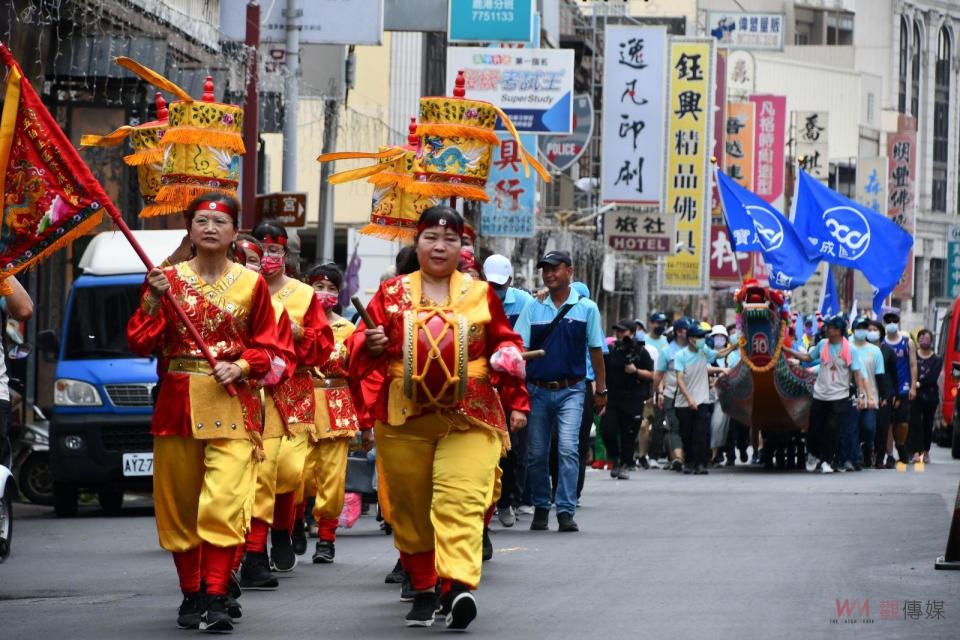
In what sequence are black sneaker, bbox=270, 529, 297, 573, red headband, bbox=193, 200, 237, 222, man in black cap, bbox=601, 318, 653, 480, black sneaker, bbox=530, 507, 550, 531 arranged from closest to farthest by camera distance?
red headband, bbox=193, 200, 237, 222
black sneaker, bbox=270, 529, 297, 573
black sneaker, bbox=530, 507, 550, 531
man in black cap, bbox=601, 318, 653, 480

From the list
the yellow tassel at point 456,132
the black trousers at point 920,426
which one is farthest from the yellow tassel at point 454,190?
the black trousers at point 920,426

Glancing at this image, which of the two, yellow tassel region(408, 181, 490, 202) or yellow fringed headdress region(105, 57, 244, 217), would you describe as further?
yellow tassel region(408, 181, 490, 202)

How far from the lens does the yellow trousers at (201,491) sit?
8.32 metres

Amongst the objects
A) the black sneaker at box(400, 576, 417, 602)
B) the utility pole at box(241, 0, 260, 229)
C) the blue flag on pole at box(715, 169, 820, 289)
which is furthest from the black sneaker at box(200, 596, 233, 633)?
the blue flag on pole at box(715, 169, 820, 289)

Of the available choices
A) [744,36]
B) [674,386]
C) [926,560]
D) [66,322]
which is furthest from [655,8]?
[926,560]

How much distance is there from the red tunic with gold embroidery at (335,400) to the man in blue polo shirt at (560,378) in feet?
7.36

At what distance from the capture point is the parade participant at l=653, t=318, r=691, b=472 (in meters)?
23.3

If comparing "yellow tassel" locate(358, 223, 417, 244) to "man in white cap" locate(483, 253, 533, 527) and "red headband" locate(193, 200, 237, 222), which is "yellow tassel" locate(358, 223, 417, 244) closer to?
"man in white cap" locate(483, 253, 533, 527)

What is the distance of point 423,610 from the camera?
8602mm

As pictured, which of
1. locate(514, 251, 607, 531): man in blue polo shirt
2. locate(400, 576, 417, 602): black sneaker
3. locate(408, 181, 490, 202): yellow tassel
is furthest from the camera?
locate(514, 251, 607, 531): man in blue polo shirt

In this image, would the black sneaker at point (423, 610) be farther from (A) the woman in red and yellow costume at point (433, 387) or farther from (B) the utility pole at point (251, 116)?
(B) the utility pole at point (251, 116)

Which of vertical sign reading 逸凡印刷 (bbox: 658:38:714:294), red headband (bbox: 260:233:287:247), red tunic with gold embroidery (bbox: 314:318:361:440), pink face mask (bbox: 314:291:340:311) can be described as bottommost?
red tunic with gold embroidery (bbox: 314:318:361:440)

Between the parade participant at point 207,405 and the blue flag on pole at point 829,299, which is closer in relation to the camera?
the parade participant at point 207,405

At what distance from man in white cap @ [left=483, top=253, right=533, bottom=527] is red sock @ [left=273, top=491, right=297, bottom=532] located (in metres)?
1.92
